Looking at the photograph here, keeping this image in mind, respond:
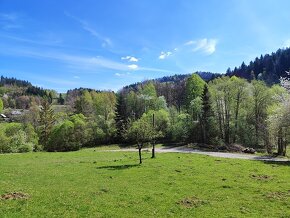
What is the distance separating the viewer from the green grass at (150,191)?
20109 mm

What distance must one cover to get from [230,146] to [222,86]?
19928 mm

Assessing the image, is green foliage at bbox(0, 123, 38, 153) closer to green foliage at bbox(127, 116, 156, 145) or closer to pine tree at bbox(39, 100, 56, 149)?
pine tree at bbox(39, 100, 56, 149)

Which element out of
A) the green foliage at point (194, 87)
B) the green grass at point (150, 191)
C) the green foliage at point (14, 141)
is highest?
the green foliage at point (194, 87)

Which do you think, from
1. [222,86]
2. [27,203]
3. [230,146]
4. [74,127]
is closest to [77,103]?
[74,127]

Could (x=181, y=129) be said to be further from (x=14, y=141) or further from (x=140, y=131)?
(x=14, y=141)

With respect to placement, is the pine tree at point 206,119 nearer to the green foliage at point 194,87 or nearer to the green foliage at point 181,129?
the green foliage at point 181,129

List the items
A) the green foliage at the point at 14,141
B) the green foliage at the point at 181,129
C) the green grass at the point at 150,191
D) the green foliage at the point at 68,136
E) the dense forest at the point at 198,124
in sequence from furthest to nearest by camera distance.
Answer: the green foliage at the point at 68,136
the green foliage at the point at 181,129
the dense forest at the point at 198,124
the green foliage at the point at 14,141
the green grass at the point at 150,191

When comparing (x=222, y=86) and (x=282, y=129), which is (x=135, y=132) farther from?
(x=222, y=86)

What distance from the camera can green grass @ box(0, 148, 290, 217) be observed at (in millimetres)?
20109

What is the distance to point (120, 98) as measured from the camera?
110125 mm

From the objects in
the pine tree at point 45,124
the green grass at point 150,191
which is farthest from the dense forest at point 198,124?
the green grass at point 150,191

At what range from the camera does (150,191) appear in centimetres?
2612

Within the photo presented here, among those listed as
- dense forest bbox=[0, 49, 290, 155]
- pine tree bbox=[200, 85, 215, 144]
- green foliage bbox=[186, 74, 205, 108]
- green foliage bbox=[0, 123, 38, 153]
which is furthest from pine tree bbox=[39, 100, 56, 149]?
green foliage bbox=[186, 74, 205, 108]

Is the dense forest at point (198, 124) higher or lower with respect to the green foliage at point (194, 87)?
lower
